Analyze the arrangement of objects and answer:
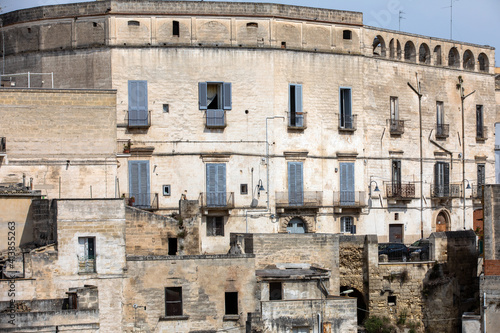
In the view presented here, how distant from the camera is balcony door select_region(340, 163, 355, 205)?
1817 inches

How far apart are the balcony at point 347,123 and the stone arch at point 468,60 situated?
9300mm

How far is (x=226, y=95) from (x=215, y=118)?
3.78 ft

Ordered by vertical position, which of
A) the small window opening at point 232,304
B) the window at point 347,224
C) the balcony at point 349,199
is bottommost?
the small window opening at point 232,304

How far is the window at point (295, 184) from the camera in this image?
45.0 meters

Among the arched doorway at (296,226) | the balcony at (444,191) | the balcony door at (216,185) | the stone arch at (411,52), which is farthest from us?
the balcony at (444,191)

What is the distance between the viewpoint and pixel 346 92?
46500mm

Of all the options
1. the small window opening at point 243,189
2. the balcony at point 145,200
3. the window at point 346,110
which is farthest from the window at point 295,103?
the balcony at point 145,200

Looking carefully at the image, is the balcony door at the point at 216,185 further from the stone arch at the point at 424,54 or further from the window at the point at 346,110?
the stone arch at the point at 424,54

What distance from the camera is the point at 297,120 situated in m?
45.1

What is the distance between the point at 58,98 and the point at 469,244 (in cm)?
1777

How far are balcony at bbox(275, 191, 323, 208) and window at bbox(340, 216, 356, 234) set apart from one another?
5.49 ft

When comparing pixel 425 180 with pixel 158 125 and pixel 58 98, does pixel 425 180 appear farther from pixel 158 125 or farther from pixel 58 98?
pixel 58 98

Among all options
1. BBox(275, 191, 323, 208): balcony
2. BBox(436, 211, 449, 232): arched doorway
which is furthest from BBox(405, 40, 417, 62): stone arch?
BBox(275, 191, 323, 208): balcony

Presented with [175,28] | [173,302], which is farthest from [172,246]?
[175,28]
